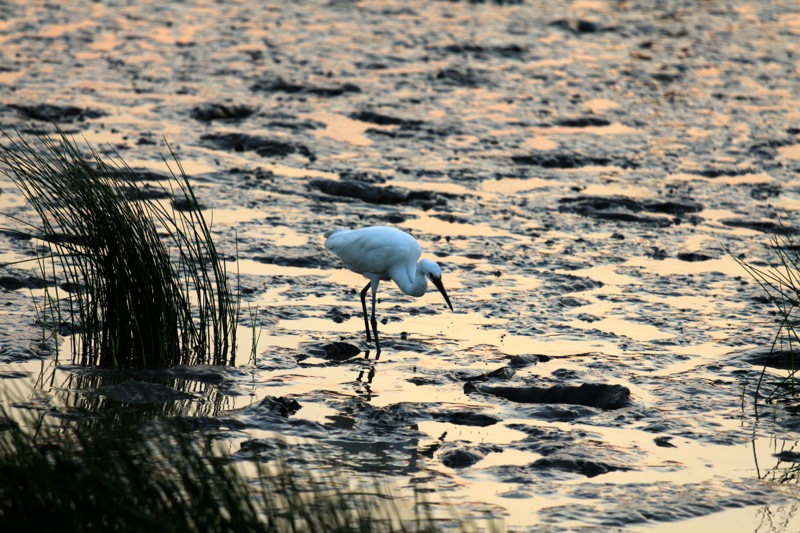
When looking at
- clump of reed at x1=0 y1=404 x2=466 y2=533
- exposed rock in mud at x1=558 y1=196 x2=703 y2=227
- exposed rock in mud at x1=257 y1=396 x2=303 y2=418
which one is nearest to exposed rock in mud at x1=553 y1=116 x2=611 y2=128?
exposed rock in mud at x1=558 y1=196 x2=703 y2=227

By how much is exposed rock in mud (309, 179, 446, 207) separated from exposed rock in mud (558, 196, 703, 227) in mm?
980

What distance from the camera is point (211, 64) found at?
1238cm

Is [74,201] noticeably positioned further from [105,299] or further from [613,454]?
[613,454]

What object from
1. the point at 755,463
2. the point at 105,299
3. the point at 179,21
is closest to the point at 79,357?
the point at 105,299

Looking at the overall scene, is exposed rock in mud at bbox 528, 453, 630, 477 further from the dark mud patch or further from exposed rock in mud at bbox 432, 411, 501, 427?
exposed rock in mud at bbox 432, 411, 501, 427

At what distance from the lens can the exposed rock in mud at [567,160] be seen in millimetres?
9773

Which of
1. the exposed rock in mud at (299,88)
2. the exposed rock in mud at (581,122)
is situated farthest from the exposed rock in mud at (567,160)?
the exposed rock in mud at (299,88)

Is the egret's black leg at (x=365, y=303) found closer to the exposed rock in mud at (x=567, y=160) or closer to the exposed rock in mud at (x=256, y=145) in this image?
the exposed rock in mud at (x=256, y=145)

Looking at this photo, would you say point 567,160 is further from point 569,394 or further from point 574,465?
point 574,465

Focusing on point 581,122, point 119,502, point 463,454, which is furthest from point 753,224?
point 119,502

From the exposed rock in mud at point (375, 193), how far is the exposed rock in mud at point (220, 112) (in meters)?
1.97

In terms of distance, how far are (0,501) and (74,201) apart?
84.0 inches

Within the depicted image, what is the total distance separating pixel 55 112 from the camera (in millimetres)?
10055

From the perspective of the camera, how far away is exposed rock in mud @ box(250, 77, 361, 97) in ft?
37.6
